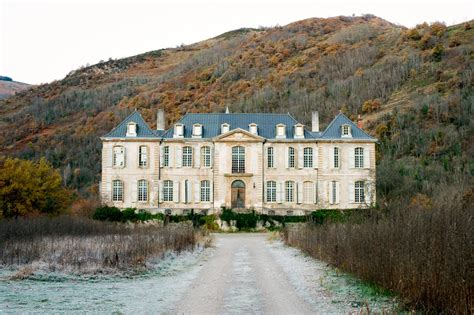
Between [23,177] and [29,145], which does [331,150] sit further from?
[29,145]

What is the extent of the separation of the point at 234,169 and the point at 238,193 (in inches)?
71.5

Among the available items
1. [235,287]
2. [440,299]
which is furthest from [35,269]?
[440,299]

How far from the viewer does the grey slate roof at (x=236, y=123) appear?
44562 millimetres

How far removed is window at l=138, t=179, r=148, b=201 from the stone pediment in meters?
6.24

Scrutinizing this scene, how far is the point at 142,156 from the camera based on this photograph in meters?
44.2

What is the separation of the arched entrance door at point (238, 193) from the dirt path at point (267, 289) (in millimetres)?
24358

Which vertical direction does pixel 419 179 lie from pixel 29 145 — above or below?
below

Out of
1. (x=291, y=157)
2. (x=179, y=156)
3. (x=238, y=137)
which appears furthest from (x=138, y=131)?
(x=291, y=157)

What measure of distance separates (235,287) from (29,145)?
7036 cm

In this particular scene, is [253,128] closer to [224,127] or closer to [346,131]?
[224,127]

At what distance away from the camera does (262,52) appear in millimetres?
106188

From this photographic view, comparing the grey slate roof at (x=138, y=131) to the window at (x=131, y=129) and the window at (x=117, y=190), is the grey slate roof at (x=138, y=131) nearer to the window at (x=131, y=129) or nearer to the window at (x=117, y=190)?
the window at (x=131, y=129)

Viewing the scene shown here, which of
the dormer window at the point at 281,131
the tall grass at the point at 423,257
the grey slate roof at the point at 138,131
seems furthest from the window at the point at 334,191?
the tall grass at the point at 423,257

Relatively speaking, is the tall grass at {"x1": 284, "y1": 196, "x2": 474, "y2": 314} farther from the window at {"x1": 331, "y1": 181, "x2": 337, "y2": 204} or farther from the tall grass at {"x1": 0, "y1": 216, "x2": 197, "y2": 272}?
the window at {"x1": 331, "y1": 181, "x2": 337, "y2": 204}
